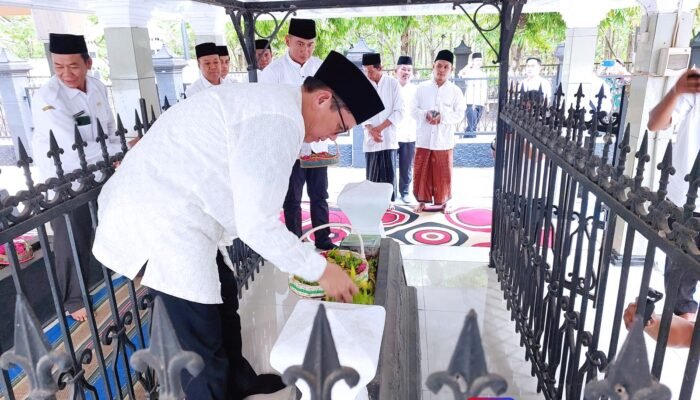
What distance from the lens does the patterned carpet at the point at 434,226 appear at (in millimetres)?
4637

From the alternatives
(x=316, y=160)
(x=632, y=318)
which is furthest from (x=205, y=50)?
(x=632, y=318)

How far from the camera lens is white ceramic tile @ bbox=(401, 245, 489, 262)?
3921mm

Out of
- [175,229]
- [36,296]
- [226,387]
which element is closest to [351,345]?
[175,229]

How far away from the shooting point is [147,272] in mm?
1665

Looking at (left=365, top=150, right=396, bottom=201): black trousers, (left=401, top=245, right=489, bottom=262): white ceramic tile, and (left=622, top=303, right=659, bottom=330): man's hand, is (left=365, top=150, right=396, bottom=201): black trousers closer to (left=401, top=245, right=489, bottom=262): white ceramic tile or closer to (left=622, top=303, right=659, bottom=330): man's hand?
(left=401, top=245, right=489, bottom=262): white ceramic tile

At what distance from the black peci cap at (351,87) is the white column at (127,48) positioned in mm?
3837

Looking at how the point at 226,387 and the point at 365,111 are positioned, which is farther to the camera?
the point at 226,387

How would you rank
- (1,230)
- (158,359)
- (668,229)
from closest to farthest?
1. (158,359)
2. (668,229)
3. (1,230)

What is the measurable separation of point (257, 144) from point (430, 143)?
4141mm

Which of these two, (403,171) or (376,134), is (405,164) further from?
(376,134)

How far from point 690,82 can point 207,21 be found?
19.6 ft

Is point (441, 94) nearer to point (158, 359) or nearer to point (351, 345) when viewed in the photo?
point (351, 345)

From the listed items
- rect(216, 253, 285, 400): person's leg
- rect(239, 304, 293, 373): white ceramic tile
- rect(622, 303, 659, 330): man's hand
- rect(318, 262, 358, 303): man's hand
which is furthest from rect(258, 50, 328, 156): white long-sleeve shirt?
rect(622, 303, 659, 330): man's hand

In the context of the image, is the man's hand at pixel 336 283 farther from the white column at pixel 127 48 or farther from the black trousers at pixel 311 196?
the white column at pixel 127 48
